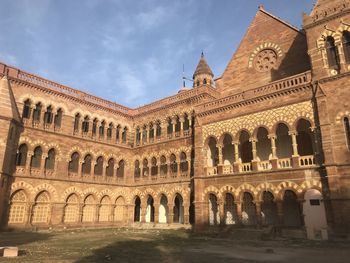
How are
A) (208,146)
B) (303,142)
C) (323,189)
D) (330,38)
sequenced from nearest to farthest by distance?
1. (323,189)
2. (330,38)
3. (303,142)
4. (208,146)

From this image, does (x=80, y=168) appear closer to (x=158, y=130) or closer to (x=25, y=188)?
(x=25, y=188)

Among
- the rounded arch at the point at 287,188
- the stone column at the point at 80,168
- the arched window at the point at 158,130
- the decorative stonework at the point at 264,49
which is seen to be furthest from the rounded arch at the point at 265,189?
the stone column at the point at 80,168

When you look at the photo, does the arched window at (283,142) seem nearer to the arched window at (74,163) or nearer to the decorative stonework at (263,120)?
the decorative stonework at (263,120)

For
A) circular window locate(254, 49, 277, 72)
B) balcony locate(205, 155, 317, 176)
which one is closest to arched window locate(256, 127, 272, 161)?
balcony locate(205, 155, 317, 176)

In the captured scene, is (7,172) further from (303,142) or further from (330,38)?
(330,38)

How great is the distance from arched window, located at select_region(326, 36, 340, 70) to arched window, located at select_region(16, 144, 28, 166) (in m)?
25.4

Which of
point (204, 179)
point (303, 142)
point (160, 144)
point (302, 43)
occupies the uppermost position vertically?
point (302, 43)

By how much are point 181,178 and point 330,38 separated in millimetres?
17334

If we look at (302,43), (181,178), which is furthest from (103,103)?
(302,43)

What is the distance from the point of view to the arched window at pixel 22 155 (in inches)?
1044

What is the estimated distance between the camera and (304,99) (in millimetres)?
20625

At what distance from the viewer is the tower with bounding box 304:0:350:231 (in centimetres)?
1777

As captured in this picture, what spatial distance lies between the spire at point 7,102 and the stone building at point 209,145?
0.35 ft

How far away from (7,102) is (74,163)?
29.1 ft
